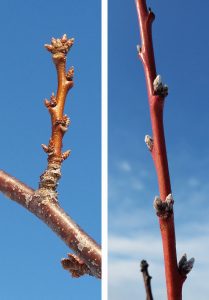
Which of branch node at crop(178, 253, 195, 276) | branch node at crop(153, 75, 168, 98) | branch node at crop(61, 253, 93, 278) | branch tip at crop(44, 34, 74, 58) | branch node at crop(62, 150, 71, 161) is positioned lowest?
branch node at crop(178, 253, 195, 276)

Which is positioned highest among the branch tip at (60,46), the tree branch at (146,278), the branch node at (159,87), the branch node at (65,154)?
the branch tip at (60,46)

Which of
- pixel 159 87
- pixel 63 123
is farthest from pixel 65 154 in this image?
pixel 159 87

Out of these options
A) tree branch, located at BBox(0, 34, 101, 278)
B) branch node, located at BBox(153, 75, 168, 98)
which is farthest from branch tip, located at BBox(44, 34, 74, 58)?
branch node, located at BBox(153, 75, 168, 98)

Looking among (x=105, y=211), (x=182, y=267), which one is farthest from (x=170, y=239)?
(x=105, y=211)

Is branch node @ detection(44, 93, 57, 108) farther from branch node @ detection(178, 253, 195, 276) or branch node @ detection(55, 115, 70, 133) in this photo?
branch node @ detection(178, 253, 195, 276)

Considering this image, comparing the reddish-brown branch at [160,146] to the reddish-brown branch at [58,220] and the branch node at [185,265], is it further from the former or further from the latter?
the reddish-brown branch at [58,220]

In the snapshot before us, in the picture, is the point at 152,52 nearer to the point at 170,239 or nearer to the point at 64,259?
the point at 170,239

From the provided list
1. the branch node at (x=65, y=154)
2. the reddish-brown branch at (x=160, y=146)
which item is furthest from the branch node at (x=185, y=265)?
the branch node at (x=65, y=154)

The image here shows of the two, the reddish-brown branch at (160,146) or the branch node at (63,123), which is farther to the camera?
the branch node at (63,123)
